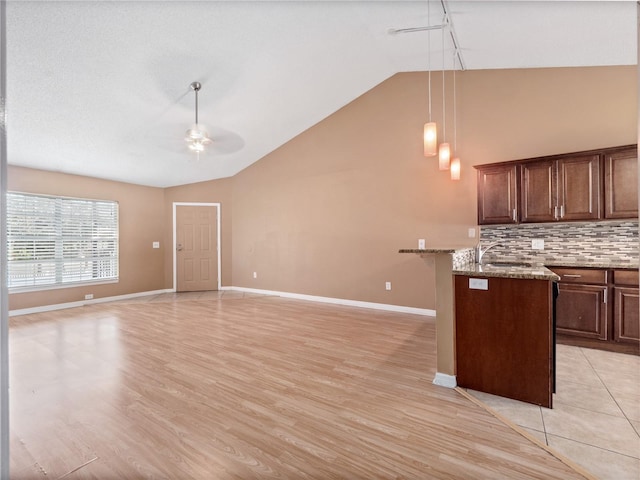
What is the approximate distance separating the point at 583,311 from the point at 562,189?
135cm

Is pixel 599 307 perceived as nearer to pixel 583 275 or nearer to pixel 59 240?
pixel 583 275

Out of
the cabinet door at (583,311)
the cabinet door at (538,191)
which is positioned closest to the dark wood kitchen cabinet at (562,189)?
the cabinet door at (538,191)

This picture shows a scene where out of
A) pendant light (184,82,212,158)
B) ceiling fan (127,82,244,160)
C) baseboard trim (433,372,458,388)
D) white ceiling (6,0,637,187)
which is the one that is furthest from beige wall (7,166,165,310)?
Result: baseboard trim (433,372,458,388)

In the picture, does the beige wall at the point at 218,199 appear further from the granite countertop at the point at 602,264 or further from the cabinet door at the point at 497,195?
the granite countertop at the point at 602,264

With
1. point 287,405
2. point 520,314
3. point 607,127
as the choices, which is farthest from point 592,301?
point 287,405

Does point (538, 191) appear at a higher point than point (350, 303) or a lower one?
higher

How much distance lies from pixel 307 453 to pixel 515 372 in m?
1.59

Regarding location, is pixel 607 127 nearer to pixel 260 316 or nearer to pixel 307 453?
pixel 307 453

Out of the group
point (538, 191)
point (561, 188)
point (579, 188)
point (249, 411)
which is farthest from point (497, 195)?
point (249, 411)

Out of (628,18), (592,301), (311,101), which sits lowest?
(592,301)

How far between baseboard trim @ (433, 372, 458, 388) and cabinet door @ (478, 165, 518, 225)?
225 cm

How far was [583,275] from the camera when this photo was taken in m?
3.02

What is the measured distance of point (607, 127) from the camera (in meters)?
3.31

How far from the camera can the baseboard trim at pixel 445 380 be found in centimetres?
228
